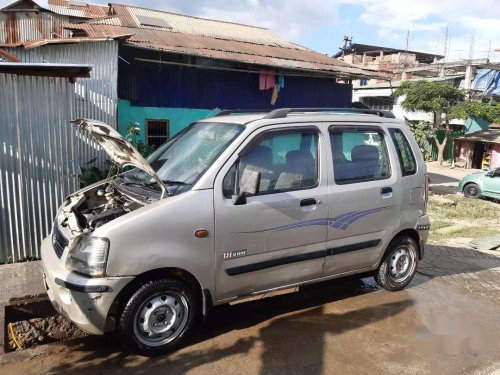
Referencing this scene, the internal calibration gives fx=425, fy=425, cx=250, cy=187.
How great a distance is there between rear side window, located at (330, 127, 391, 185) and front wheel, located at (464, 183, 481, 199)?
12.8 m

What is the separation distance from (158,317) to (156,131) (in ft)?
26.8

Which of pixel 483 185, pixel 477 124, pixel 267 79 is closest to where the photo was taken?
pixel 267 79

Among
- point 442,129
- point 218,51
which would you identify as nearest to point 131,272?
point 218,51

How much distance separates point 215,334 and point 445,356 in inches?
80.6

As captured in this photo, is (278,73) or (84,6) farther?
(84,6)

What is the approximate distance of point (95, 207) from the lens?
13.7ft

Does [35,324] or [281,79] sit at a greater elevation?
[281,79]

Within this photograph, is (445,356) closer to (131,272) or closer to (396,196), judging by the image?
(396,196)

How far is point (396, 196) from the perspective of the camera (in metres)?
4.65

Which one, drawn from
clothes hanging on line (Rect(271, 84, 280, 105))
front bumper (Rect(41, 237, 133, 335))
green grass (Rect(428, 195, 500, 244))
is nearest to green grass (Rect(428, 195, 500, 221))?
green grass (Rect(428, 195, 500, 244))

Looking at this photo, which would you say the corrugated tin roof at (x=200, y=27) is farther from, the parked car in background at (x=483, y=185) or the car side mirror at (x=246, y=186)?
the car side mirror at (x=246, y=186)

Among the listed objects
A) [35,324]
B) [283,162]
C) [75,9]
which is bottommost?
[35,324]

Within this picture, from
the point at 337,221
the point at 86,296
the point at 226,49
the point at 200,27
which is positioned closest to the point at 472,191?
the point at 226,49

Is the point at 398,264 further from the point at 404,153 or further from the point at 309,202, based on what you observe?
the point at 309,202
